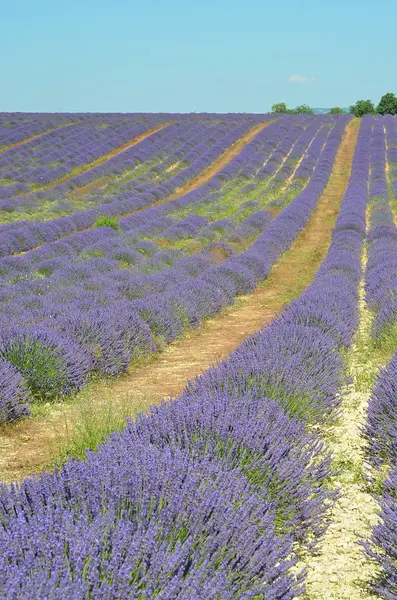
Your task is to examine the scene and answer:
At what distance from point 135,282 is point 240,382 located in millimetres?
5826

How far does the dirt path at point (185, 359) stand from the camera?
4.80 metres

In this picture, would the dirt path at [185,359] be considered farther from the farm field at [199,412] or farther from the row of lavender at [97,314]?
the row of lavender at [97,314]

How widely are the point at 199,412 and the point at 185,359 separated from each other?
418 centimetres

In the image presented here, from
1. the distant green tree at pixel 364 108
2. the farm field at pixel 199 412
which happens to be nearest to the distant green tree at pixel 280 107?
the distant green tree at pixel 364 108

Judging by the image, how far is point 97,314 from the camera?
7699mm

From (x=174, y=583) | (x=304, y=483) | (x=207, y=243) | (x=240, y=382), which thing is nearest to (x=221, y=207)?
(x=207, y=243)

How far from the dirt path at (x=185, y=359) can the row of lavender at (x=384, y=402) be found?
1356 millimetres

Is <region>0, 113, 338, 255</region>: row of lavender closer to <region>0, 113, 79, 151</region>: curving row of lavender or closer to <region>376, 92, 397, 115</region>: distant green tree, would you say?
<region>0, 113, 79, 151</region>: curving row of lavender

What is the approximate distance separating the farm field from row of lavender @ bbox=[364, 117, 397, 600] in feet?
0.06

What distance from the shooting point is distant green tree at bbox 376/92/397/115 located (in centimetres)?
5509

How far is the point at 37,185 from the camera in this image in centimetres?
2550

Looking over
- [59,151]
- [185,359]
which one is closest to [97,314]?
[185,359]

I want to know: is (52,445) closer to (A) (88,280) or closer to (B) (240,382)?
(B) (240,382)

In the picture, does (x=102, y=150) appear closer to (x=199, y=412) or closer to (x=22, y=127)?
(x=22, y=127)
